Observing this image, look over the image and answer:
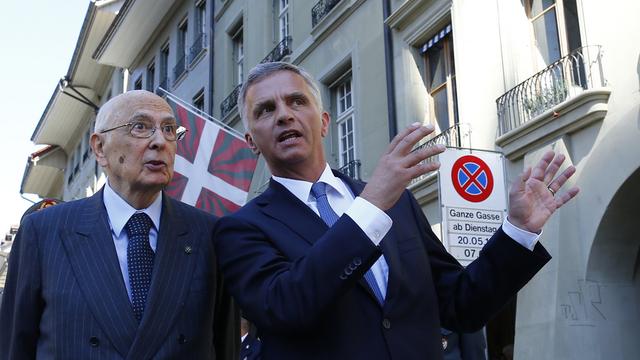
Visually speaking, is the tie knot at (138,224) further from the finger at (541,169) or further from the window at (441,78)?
the window at (441,78)

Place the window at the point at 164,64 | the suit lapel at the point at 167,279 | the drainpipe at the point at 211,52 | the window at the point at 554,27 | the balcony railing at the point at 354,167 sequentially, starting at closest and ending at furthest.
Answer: the suit lapel at the point at 167,279, the window at the point at 554,27, the balcony railing at the point at 354,167, the drainpipe at the point at 211,52, the window at the point at 164,64

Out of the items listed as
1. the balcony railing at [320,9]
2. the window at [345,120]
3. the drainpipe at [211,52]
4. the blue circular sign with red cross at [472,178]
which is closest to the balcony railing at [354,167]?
the window at [345,120]

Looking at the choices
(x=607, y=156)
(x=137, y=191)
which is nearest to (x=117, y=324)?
(x=137, y=191)

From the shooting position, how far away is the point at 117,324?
9.11 ft

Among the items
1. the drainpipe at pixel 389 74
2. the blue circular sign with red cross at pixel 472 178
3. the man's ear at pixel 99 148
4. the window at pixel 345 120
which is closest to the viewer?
the man's ear at pixel 99 148

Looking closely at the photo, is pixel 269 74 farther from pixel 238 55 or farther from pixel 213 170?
pixel 238 55

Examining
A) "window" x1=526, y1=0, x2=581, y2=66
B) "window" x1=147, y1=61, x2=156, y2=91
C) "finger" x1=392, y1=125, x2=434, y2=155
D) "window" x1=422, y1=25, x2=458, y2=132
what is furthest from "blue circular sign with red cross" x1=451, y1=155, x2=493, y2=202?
"window" x1=147, y1=61, x2=156, y2=91

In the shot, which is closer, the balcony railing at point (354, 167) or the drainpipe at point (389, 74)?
the drainpipe at point (389, 74)

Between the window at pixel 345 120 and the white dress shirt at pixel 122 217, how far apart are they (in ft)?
42.0

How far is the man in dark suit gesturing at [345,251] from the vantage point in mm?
2350

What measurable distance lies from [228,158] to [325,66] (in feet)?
27.0

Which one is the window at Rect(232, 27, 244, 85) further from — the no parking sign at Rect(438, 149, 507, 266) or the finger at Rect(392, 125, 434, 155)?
the finger at Rect(392, 125, 434, 155)

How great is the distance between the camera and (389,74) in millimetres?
14508

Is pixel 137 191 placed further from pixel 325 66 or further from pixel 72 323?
pixel 325 66
